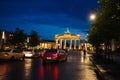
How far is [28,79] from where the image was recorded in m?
17.5

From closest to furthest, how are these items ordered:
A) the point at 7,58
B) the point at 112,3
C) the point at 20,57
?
1. the point at 112,3
2. the point at 7,58
3. the point at 20,57

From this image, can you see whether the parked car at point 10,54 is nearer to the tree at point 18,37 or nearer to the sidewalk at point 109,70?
the sidewalk at point 109,70

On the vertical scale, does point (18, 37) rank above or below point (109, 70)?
above

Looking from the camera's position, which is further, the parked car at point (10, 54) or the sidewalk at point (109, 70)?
the parked car at point (10, 54)

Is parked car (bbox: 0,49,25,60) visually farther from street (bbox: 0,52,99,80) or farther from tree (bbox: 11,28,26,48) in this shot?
tree (bbox: 11,28,26,48)

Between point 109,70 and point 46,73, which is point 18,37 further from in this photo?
point 46,73

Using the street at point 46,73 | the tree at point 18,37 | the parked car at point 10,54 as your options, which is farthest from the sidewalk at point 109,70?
the tree at point 18,37

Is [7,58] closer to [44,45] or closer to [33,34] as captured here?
[33,34]

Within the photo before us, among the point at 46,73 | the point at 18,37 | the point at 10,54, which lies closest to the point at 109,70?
the point at 46,73

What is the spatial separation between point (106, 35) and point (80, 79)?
19068mm

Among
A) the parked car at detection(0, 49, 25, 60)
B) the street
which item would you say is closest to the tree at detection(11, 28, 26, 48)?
the parked car at detection(0, 49, 25, 60)

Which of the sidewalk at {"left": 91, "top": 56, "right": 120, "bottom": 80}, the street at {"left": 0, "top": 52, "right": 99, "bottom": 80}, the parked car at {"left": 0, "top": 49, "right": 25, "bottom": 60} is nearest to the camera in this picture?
the sidewalk at {"left": 91, "top": 56, "right": 120, "bottom": 80}

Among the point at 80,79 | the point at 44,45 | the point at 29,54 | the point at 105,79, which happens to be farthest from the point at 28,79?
the point at 44,45

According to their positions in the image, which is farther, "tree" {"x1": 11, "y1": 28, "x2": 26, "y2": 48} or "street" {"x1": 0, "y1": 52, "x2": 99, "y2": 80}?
"tree" {"x1": 11, "y1": 28, "x2": 26, "y2": 48}
